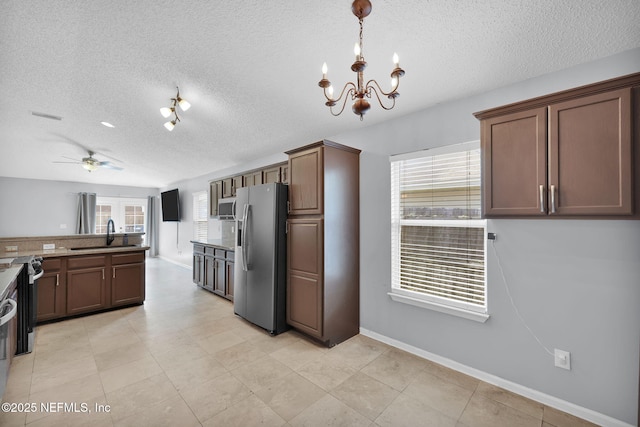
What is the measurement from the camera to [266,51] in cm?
203

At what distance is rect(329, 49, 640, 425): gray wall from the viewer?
1766mm

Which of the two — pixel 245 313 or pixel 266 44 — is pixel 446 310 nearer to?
pixel 245 313

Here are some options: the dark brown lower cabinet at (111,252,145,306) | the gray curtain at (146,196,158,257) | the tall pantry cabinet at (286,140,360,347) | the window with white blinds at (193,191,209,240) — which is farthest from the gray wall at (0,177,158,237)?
the tall pantry cabinet at (286,140,360,347)

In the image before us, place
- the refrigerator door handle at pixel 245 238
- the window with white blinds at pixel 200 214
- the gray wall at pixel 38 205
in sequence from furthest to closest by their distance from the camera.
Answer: the gray wall at pixel 38 205, the window with white blinds at pixel 200 214, the refrigerator door handle at pixel 245 238

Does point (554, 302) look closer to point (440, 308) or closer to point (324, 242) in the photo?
point (440, 308)

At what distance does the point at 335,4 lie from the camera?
5.13 ft

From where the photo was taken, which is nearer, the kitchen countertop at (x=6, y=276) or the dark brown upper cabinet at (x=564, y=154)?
the dark brown upper cabinet at (x=564, y=154)

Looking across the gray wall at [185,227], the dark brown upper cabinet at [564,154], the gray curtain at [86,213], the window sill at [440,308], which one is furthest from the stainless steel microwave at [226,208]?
the gray curtain at [86,213]

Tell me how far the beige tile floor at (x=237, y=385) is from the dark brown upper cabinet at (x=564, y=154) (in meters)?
1.45

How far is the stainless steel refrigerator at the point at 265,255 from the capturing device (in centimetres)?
315

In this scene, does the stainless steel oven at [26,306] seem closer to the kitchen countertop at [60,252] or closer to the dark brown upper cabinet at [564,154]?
the kitchen countertop at [60,252]

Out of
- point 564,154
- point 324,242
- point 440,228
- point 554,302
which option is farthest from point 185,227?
point 564,154

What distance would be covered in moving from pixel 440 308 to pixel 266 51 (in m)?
2.67

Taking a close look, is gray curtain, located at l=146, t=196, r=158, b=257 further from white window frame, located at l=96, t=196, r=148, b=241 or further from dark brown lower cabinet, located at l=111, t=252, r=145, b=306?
dark brown lower cabinet, located at l=111, t=252, r=145, b=306
